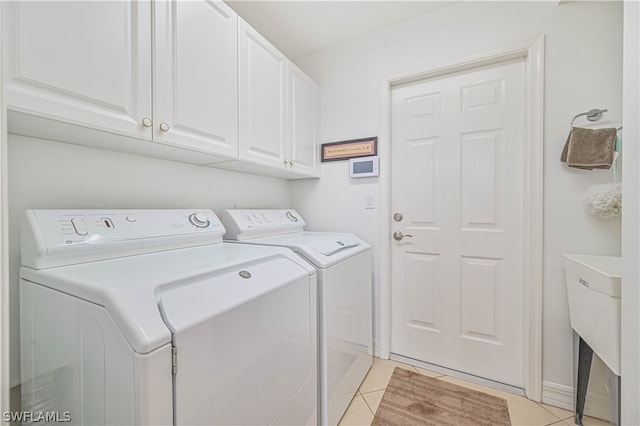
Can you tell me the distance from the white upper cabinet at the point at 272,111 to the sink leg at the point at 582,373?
194 cm

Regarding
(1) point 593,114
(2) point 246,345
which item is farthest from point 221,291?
(1) point 593,114

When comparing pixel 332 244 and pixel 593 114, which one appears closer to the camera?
pixel 593 114

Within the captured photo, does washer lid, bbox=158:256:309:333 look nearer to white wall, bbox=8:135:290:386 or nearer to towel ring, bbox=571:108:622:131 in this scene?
white wall, bbox=8:135:290:386

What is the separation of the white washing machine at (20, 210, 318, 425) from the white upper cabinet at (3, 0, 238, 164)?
1.19ft

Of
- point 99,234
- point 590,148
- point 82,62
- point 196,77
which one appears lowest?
point 99,234

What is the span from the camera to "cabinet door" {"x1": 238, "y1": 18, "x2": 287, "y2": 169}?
1492 mm

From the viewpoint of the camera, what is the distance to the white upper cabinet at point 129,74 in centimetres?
78

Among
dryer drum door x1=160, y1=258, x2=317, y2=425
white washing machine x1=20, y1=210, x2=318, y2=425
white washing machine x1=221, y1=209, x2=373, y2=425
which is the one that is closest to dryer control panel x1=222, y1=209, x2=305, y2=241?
white washing machine x1=221, y1=209, x2=373, y2=425

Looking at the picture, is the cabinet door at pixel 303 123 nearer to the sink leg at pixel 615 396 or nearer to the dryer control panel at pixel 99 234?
the dryer control panel at pixel 99 234

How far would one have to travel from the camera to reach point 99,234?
3.22 feet

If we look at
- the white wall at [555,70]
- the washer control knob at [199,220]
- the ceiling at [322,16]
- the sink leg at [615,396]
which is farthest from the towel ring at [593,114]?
the washer control knob at [199,220]

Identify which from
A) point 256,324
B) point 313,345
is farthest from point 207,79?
point 313,345

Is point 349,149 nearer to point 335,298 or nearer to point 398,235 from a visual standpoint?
point 398,235

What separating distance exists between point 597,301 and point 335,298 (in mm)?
1138
